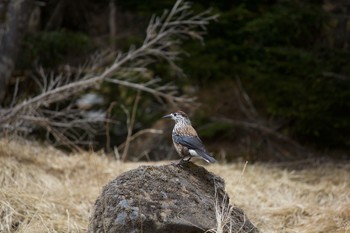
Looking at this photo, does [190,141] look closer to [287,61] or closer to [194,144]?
[194,144]

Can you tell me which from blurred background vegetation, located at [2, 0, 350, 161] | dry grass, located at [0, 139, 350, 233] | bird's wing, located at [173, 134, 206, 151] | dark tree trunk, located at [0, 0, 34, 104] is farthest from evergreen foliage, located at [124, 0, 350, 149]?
bird's wing, located at [173, 134, 206, 151]

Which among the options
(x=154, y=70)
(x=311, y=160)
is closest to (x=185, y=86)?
(x=154, y=70)

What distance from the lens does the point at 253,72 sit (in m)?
7.14

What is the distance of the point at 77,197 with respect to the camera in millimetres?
5078

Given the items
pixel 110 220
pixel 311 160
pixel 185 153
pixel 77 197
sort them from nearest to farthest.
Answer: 1. pixel 110 220
2. pixel 185 153
3. pixel 77 197
4. pixel 311 160

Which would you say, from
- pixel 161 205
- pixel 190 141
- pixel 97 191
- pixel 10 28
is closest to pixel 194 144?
pixel 190 141

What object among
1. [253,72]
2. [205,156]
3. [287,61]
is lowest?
[253,72]

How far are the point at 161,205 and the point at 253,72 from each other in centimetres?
401

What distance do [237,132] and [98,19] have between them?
3290 mm

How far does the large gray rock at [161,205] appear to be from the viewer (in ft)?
10.9

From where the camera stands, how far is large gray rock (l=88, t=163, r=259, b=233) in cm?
331

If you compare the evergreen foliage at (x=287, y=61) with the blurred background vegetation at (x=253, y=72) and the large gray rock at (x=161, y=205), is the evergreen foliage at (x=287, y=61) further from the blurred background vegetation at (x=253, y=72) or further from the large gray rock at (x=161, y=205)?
the large gray rock at (x=161, y=205)

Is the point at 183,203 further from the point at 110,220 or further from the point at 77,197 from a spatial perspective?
the point at 77,197

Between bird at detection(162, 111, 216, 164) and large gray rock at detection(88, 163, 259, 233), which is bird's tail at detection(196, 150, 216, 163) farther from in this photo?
large gray rock at detection(88, 163, 259, 233)
